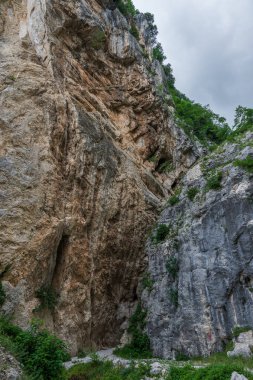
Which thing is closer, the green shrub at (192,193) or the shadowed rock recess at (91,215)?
the shadowed rock recess at (91,215)

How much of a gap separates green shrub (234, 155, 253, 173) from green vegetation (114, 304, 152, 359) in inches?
367

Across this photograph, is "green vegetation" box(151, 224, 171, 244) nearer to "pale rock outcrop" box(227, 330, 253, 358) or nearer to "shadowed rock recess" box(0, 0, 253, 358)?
"shadowed rock recess" box(0, 0, 253, 358)

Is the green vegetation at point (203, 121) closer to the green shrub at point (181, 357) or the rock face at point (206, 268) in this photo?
the rock face at point (206, 268)

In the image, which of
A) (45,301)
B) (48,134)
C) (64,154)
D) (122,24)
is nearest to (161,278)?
(45,301)

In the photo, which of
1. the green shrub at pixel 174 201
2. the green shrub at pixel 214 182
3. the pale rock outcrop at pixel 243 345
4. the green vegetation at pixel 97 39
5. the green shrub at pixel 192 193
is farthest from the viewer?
the green vegetation at pixel 97 39

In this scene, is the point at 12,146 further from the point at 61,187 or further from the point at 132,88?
the point at 132,88

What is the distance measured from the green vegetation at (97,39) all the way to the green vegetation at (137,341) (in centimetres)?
1759

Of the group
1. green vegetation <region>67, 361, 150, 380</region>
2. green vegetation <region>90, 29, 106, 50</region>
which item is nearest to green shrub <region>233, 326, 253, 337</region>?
green vegetation <region>67, 361, 150, 380</region>

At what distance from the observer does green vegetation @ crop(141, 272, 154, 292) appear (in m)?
20.6

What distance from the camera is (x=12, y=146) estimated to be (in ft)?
57.7

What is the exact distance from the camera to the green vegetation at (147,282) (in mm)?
20578

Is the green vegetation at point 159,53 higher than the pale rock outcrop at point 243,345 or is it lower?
A: higher

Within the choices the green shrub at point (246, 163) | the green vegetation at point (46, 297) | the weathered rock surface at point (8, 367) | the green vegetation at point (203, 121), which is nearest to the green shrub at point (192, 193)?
the green shrub at point (246, 163)

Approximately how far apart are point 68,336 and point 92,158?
9084 millimetres
